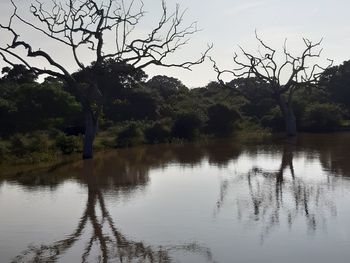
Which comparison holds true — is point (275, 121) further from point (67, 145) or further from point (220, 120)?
point (67, 145)

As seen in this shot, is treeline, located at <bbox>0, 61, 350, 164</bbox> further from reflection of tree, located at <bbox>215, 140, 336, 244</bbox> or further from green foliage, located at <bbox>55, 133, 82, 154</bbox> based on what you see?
reflection of tree, located at <bbox>215, 140, 336, 244</bbox>

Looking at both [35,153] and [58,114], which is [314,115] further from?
[35,153]

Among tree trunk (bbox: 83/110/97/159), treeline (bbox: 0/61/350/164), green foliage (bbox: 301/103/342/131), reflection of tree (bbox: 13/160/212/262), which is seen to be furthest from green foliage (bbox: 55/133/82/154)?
green foliage (bbox: 301/103/342/131)

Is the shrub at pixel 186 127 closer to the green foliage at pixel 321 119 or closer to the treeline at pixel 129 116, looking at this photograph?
the treeline at pixel 129 116

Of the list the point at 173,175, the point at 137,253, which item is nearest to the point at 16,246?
the point at 137,253

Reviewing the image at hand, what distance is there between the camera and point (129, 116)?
42.2 m

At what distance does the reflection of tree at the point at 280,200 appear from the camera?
995cm

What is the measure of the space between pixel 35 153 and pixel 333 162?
11.9m

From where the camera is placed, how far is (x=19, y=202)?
1235 cm

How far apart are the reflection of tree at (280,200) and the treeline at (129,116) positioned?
941 cm

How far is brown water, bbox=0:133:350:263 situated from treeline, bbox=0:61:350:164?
5.91 metres

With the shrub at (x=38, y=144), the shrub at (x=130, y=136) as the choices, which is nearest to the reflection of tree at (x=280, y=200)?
the shrub at (x=38, y=144)

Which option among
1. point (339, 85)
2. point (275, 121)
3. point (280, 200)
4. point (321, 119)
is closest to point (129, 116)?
point (275, 121)

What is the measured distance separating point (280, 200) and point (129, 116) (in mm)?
31103
